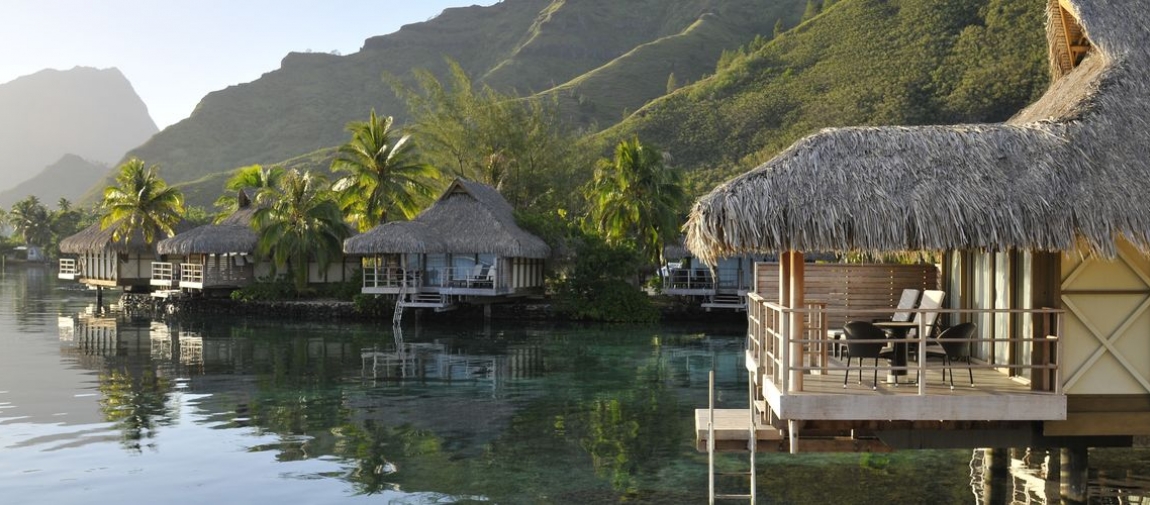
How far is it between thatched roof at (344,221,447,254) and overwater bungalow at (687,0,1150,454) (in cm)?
2561

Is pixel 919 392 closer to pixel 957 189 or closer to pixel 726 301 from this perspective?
pixel 957 189

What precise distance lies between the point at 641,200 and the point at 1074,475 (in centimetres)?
2823

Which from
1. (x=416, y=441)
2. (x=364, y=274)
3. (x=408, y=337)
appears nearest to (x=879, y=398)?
(x=416, y=441)

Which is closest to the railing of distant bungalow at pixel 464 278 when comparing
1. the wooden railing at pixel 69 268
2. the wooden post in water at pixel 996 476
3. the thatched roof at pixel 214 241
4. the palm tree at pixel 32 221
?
the thatched roof at pixel 214 241

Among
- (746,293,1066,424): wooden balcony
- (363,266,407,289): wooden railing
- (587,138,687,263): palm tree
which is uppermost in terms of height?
(587,138,687,263): palm tree

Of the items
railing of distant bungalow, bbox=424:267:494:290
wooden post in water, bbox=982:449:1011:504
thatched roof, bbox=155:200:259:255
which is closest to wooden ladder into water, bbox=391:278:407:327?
railing of distant bungalow, bbox=424:267:494:290

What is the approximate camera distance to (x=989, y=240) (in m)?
9.39

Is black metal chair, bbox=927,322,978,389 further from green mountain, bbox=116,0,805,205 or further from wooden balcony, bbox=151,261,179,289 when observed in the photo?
green mountain, bbox=116,0,805,205

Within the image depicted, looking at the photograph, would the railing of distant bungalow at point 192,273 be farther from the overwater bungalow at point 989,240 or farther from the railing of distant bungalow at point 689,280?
the overwater bungalow at point 989,240

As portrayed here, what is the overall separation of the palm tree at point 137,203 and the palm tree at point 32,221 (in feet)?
154

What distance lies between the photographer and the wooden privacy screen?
1415 centimetres

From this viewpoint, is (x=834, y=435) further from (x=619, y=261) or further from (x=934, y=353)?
(x=619, y=261)

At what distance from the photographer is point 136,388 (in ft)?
68.2

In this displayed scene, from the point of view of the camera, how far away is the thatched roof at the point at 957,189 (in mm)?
9406
